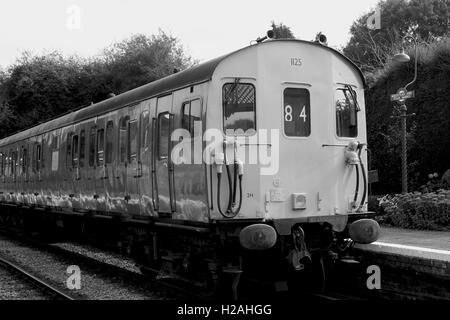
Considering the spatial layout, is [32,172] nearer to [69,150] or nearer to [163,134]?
[69,150]

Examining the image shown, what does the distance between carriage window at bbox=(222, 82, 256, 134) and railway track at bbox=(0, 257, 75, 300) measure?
369 cm

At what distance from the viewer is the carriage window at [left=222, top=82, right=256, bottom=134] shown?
8070 millimetres

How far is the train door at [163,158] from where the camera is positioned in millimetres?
8977

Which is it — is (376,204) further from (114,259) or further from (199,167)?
(199,167)

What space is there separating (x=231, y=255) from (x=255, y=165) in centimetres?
128

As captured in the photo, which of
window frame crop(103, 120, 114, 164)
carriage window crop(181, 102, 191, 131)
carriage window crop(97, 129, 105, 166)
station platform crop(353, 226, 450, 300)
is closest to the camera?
station platform crop(353, 226, 450, 300)

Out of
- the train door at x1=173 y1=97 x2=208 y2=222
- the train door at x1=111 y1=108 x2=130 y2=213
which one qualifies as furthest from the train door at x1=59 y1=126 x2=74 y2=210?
the train door at x1=173 y1=97 x2=208 y2=222

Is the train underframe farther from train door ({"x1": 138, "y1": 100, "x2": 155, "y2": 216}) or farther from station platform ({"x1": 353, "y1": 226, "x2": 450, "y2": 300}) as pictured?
station platform ({"x1": 353, "y1": 226, "x2": 450, "y2": 300})

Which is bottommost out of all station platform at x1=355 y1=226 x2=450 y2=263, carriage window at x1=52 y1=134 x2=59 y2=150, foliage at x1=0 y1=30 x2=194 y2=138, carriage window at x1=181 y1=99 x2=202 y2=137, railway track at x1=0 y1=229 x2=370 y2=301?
railway track at x1=0 y1=229 x2=370 y2=301

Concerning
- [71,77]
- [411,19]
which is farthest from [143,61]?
[411,19]

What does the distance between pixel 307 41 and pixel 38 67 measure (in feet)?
122

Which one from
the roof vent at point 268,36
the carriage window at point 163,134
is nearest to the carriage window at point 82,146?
the carriage window at point 163,134

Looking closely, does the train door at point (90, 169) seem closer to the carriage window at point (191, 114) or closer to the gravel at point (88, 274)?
the gravel at point (88, 274)

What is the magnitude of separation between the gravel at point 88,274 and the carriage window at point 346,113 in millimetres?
3556
